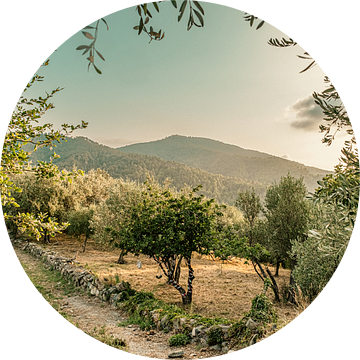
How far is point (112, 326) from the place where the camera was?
696 centimetres

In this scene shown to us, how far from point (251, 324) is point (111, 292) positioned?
23.9ft

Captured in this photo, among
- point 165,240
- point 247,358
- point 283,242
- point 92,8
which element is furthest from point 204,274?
point 92,8

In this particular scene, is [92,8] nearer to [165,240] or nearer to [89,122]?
[89,122]

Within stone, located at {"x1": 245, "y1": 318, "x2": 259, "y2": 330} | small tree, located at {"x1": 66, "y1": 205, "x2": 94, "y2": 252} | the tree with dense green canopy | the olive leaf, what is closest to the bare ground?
stone, located at {"x1": 245, "y1": 318, "x2": 259, "y2": 330}

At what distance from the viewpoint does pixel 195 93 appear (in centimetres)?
361

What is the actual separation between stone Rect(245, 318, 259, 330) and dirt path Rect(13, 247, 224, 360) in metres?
0.98

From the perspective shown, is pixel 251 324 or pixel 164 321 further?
pixel 164 321

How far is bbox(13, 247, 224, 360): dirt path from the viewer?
498 centimetres

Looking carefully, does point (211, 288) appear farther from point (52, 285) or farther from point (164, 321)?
point (52, 285)

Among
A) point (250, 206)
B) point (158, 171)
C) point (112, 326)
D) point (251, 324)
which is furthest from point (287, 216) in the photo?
point (158, 171)

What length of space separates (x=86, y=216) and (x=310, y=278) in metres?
19.4

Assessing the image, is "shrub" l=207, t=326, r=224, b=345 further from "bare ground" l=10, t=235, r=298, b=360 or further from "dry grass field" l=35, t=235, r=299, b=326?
"dry grass field" l=35, t=235, r=299, b=326

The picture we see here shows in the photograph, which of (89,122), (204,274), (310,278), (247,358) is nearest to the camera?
(247,358)

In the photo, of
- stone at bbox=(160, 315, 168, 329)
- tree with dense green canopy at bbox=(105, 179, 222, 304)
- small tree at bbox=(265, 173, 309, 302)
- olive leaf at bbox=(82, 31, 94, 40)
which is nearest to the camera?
olive leaf at bbox=(82, 31, 94, 40)
